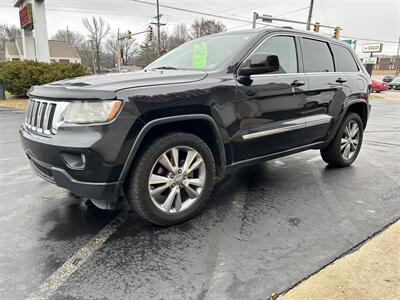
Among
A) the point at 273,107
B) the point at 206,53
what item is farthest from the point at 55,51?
the point at 273,107

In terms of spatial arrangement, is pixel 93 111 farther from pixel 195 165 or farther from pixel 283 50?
pixel 283 50

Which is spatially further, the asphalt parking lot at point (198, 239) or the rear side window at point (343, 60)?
the rear side window at point (343, 60)

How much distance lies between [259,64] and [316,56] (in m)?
1.52

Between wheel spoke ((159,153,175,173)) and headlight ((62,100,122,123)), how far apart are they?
0.59 metres

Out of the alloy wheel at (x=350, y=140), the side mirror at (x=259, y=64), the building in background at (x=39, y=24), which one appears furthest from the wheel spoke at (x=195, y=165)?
the building in background at (x=39, y=24)

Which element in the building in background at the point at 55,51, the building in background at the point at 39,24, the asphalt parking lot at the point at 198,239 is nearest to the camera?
the asphalt parking lot at the point at 198,239

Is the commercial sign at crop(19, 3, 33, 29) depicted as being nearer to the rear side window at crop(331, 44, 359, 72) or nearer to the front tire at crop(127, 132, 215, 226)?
the rear side window at crop(331, 44, 359, 72)

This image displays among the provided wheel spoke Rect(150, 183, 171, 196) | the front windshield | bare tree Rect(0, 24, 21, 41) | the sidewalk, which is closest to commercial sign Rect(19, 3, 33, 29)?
the front windshield

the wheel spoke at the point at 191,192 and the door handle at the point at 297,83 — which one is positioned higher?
the door handle at the point at 297,83

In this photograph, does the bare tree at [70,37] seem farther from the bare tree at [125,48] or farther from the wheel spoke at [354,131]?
the wheel spoke at [354,131]

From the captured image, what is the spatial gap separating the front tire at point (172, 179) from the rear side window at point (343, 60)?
108 inches

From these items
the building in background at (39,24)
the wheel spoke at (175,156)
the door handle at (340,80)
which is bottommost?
the wheel spoke at (175,156)

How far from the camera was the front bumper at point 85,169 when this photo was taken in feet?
8.54

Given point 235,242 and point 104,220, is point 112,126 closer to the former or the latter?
point 104,220
